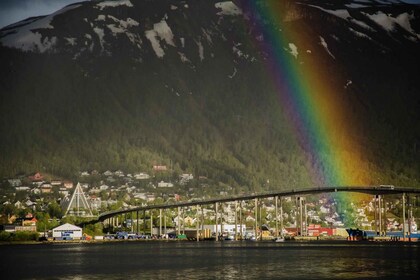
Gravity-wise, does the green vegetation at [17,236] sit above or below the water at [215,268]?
above

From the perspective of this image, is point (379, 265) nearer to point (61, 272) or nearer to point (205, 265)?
point (205, 265)

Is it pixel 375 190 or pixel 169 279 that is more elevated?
pixel 375 190

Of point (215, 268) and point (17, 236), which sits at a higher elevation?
point (17, 236)

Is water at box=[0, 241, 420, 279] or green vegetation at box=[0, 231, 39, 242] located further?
green vegetation at box=[0, 231, 39, 242]

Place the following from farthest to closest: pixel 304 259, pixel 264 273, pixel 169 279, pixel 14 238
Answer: pixel 14 238
pixel 304 259
pixel 264 273
pixel 169 279

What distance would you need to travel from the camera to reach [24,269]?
304ft

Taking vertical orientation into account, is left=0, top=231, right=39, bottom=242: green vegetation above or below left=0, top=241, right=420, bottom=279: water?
above

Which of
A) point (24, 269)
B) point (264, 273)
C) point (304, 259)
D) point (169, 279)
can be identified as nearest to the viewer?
point (169, 279)

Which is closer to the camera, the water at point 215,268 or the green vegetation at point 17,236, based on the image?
the water at point 215,268

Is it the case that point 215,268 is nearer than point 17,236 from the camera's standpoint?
Yes

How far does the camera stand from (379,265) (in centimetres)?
9288

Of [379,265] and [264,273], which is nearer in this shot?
[264,273]

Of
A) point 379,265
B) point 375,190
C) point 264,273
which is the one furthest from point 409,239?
point 264,273

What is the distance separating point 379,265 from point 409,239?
359ft
